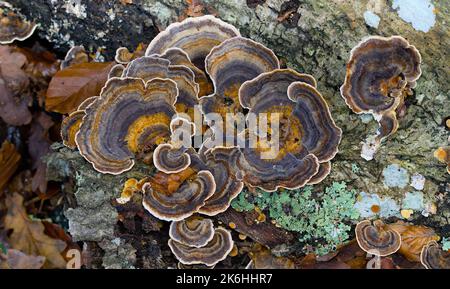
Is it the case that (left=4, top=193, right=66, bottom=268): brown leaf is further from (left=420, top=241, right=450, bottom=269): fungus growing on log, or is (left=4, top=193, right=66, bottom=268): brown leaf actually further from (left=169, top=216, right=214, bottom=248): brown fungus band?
(left=420, top=241, right=450, bottom=269): fungus growing on log

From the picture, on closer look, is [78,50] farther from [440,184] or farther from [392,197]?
[440,184]

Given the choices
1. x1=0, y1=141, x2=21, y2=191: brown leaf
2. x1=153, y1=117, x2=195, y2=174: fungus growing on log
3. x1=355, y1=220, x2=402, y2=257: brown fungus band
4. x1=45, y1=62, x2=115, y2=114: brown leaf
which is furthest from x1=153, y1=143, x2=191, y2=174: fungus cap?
x1=0, y1=141, x2=21, y2=191: brown leaf

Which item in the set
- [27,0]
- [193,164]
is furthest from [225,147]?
[27,0]

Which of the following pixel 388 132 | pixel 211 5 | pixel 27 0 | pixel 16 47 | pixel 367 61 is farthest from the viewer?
pixel 16 47

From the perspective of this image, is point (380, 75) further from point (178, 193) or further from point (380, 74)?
point (178, 193)

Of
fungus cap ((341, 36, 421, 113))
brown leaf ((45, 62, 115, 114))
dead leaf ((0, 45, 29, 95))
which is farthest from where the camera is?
dead leaf ((0, 45, 29, 95))
